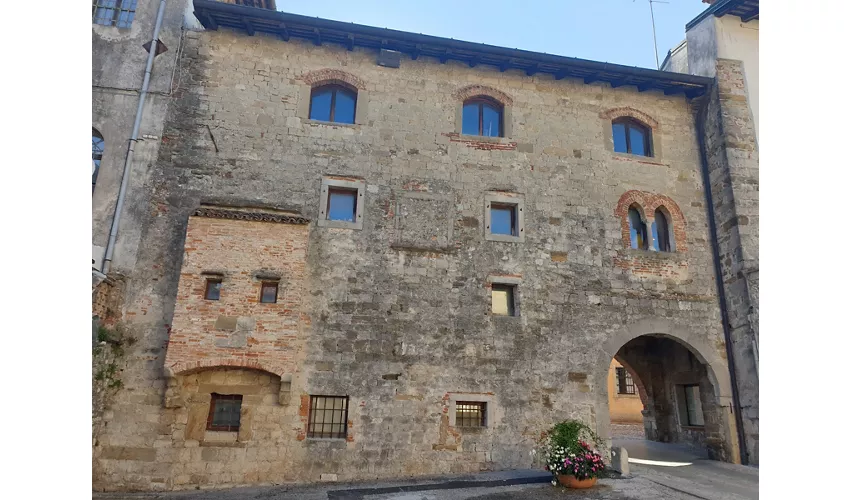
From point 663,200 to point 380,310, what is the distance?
7265 mm

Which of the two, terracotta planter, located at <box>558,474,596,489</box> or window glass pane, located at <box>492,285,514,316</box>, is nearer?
terracotta planter, located at <box>558,474,596,489</box>

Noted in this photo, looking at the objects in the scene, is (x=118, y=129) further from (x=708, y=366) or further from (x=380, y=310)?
(x=708, y=366)

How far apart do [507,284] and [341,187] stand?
13.4ft

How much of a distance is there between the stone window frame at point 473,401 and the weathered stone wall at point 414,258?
0.04 m

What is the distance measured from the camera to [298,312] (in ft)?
29.5

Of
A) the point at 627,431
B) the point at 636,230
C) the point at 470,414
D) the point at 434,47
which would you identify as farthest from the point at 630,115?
the point at 627,431

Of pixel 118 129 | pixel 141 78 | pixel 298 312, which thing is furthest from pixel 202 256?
pixel 141 78

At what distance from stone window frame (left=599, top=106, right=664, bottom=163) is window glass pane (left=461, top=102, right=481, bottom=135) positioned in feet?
10.3

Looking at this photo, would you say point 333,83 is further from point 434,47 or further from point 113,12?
point 113,12

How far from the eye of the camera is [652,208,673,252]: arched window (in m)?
11.4

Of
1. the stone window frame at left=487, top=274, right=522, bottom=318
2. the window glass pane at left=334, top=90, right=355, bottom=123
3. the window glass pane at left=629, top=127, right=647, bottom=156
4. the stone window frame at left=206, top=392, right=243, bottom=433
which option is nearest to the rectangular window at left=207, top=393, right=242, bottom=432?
the stone window frame at left=206, top=392, right=243, bottom=433

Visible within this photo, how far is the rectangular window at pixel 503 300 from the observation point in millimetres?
10234

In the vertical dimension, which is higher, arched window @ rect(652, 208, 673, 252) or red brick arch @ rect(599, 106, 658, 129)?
red brick arch @ rect(599, 106, 658, 129)

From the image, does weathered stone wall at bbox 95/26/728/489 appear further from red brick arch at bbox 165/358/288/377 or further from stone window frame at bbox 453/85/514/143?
red brick arch at bbox 165/358/288/377
